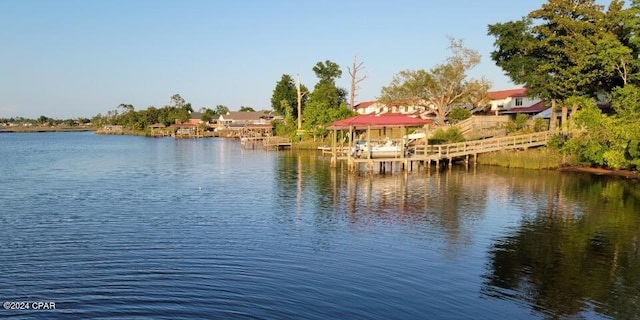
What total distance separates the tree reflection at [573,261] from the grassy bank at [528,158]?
579 inches

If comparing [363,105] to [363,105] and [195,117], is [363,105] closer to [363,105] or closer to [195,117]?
[363,105]

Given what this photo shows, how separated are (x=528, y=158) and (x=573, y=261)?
1066 inches

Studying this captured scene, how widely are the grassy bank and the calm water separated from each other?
878 cm

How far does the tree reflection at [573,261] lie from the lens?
12922 millimetres

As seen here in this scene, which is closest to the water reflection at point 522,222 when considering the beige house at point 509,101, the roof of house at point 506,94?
the beige house at point 509,101

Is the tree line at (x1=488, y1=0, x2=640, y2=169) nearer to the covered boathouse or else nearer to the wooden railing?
the wooden railing

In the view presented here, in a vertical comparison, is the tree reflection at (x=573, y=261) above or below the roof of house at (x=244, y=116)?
below

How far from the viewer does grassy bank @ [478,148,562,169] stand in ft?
134

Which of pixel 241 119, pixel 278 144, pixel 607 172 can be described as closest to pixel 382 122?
pixel 607 172

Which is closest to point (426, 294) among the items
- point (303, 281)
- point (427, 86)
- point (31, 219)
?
point (303, 281)

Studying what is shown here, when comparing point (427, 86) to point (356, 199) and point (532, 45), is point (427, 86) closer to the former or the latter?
point (532, 45)

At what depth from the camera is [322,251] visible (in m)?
17.0

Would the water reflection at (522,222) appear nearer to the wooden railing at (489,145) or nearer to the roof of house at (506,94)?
the wooden railing at (489,145)

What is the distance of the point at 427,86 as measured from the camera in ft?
215
